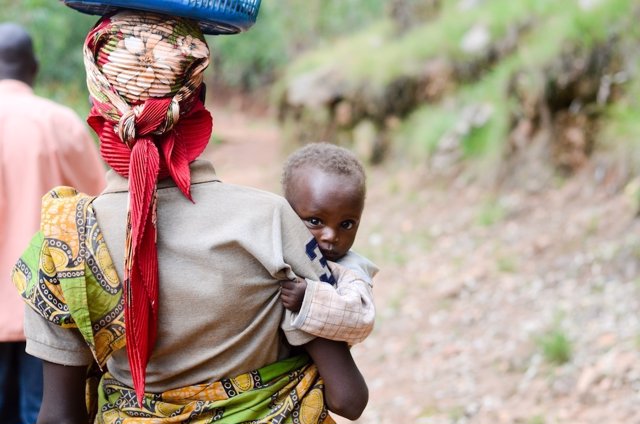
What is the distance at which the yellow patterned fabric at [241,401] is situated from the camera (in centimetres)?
188

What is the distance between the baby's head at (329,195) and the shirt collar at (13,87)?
181 centimetres

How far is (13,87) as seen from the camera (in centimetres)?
349

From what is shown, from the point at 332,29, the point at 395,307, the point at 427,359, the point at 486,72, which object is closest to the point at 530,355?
the point at 427,359

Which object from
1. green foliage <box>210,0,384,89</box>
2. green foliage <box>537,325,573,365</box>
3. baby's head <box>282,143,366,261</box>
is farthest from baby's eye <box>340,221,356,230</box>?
green foliage <box>210,0,384,89</box>

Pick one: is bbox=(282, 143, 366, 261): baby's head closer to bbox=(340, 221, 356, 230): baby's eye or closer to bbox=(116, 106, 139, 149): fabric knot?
bbox=(340, 221, 356, 230): baby's eye

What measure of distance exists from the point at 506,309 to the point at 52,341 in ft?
14.3

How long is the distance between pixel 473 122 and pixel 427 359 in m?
3.88

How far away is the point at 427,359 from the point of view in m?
5.54

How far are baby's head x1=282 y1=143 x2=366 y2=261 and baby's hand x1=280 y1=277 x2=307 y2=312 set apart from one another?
0.26 metres

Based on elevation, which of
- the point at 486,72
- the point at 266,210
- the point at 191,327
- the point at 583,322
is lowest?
the point at 191,327

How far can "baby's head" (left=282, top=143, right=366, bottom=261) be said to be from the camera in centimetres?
209

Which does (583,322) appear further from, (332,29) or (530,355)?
(332,29)

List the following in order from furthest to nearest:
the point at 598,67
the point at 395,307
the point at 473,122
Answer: the point at 473,122, the point at 598,67, the point at 395,307

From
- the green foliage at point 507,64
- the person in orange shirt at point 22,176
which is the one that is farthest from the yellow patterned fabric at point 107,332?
the green foliage at point 507,64
